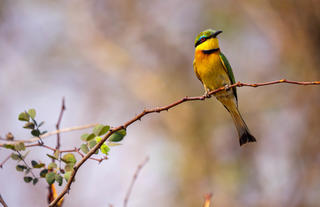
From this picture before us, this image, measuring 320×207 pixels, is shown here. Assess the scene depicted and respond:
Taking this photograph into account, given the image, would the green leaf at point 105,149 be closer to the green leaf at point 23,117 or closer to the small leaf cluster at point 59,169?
the small leaf cluster at point 59,169

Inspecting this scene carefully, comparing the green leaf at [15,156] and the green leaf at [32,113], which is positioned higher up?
the green leaf at [32,113]

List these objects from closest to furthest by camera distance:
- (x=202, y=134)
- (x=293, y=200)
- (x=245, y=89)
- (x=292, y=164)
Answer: (x=293, y=200), (x=292, y=164), (x=245, y=89), (x=202, y=134)

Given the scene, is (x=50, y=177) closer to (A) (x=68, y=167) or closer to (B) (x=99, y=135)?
(A) (x=68, y=167)

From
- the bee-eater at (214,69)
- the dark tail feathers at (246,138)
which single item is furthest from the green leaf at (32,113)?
the bee-eater at (214,69)

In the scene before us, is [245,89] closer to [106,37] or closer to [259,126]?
[259,126]

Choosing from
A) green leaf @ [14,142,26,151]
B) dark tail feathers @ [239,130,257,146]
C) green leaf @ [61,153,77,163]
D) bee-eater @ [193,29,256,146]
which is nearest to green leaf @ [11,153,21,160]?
green leaf @ [14,142,26,151]

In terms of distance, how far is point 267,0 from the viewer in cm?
687

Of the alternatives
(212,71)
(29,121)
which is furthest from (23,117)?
(212,71)

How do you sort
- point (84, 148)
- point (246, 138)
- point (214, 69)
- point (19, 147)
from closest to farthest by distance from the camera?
point (19, 147)
point (84, 148)
point (246, 138)
point (214, 69)

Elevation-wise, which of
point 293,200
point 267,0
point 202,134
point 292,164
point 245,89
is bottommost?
point 293,200

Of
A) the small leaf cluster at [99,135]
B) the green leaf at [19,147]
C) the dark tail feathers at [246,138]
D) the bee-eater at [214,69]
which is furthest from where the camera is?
the bee-eater at [214,69]

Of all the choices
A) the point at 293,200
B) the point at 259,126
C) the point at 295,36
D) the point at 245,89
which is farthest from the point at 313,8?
the point at 293,200

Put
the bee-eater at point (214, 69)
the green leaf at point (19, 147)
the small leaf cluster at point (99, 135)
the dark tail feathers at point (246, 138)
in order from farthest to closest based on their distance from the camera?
the bee-eater at point (214, 69) → the dark tail feathers at point (246, 138) → the small leaf cluster at point (99, 135) → the green leaf at point (19, 147)

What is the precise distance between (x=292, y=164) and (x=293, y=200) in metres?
0.74
